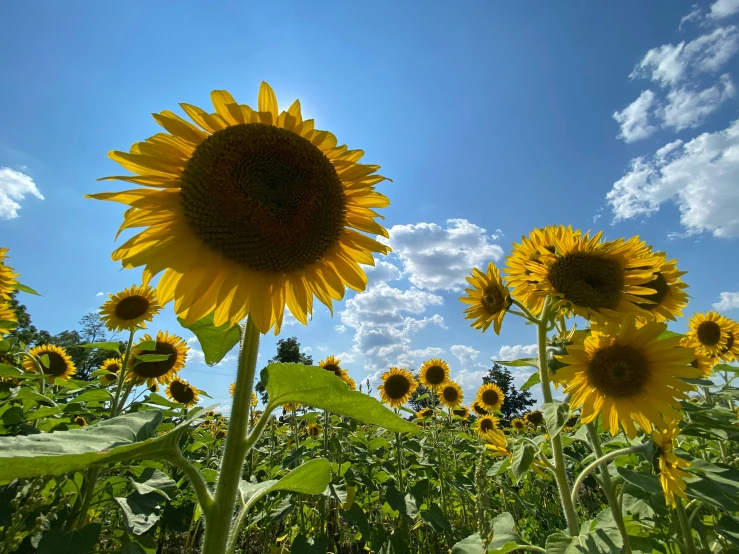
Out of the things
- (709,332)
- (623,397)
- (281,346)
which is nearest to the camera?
(623,397)

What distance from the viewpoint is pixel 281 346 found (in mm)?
20922

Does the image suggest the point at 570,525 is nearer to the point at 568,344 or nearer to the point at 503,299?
the point at 568,344

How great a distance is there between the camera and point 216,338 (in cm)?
158

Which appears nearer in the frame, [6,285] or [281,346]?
[6,285]

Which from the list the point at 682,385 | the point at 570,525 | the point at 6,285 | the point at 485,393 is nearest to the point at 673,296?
the point at 682,385

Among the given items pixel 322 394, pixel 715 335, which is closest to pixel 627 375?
pixel 322 394

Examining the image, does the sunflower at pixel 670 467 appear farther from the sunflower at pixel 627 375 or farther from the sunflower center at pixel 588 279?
the sunflower center at pixel 588 279

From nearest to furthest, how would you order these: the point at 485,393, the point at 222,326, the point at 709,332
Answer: the point at 222,326, the point at 709,332, the point at 485,393

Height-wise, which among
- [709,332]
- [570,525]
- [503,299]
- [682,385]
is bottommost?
[570,525]

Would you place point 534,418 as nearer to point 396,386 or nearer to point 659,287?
point 396,386

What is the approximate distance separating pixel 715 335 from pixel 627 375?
190 inches

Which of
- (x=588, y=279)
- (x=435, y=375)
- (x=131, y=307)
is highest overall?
(x=435, y=375)

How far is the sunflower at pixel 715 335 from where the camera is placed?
20.0 feet

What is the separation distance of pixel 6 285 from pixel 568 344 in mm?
5036
